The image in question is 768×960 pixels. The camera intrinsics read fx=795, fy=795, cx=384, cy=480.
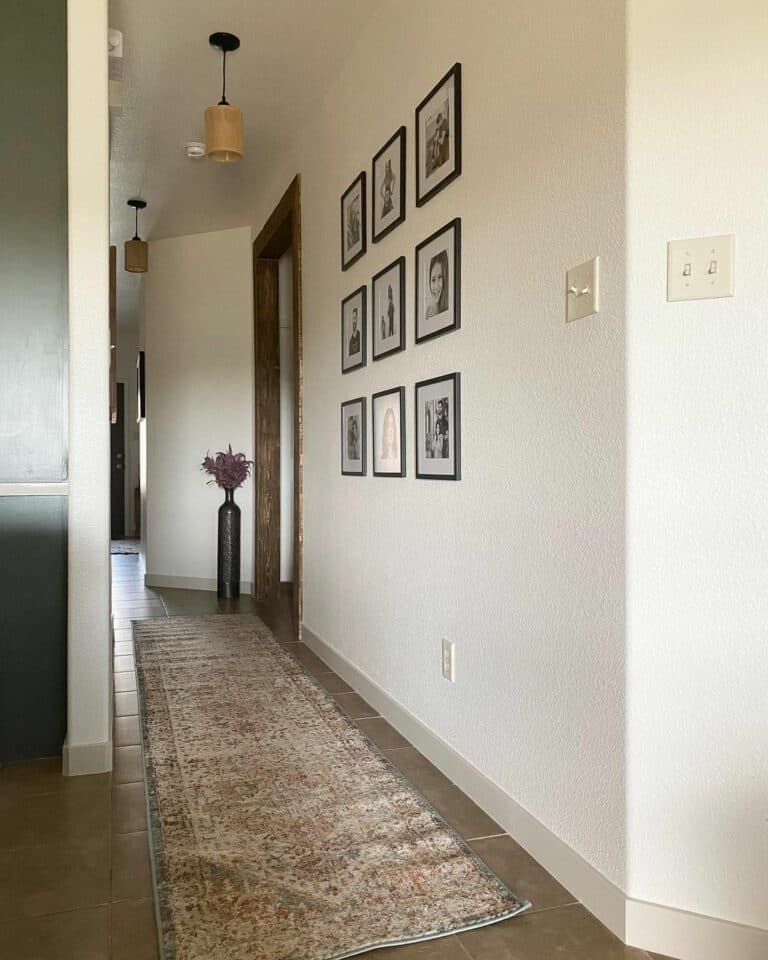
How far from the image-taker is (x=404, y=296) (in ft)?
9.77

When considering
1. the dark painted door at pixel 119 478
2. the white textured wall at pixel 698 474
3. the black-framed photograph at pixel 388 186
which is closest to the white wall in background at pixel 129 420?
the dark painted door at pixel 119 478

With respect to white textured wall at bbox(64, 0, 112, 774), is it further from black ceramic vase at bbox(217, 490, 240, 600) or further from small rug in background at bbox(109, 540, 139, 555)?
small rug in background at bbox(109, 540, 139, 555)

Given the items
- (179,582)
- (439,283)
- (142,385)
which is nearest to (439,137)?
(439,283)

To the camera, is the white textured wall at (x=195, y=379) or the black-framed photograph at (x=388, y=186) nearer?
the black-framed photograph at (x=388, y=186)

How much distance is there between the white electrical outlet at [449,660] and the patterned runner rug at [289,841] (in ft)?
1.18

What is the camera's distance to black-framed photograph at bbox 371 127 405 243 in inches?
118

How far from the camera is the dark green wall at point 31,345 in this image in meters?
2.65

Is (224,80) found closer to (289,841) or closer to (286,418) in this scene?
(286,418)

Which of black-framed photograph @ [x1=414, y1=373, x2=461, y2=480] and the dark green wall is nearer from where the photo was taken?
black-framed photograph @ [x1=414, y1=373, x2=461, y2=480]

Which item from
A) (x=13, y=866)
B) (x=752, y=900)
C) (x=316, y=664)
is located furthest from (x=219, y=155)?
(x=752, y=900)

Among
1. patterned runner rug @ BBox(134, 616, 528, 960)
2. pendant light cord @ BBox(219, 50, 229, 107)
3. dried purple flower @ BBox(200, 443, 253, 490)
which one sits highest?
pendant light cord @ BBox(219, 50, 229, 107)

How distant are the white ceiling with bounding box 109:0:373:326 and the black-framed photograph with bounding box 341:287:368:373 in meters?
1.15

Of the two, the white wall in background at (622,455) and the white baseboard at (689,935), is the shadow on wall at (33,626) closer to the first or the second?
the white wall in background at (622,455)

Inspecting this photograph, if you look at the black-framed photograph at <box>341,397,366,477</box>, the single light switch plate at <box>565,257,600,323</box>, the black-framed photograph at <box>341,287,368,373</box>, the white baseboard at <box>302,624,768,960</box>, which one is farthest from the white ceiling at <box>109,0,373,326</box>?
the white baseboard at <box>302,624,768,960</box>
